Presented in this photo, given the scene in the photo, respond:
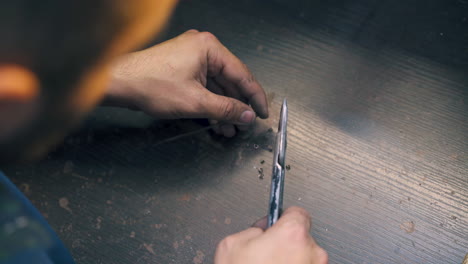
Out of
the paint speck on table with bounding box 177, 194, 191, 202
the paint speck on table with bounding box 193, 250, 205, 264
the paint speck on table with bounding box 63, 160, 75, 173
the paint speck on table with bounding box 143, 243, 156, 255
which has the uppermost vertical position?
the paint speck on table with bounding box 177, 194, 191, 202

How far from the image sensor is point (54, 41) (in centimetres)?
19

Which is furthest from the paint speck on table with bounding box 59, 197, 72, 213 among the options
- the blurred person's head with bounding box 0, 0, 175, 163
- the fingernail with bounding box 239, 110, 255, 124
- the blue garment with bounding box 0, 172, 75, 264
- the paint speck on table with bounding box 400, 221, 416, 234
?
the paint speck on table with bounding box 400, 221, 416, 234

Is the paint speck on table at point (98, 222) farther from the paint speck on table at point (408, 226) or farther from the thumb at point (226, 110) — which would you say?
the paint speck on table at point (408, 226)

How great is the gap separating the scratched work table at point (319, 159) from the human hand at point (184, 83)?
0.07 metres

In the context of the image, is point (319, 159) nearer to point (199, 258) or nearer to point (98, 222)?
point (199, 258)

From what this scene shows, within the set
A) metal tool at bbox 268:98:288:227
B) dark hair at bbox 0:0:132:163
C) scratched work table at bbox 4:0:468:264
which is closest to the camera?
dark hair at bbox 0:0:132:163

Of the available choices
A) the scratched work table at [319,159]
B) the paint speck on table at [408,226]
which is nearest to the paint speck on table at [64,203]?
the scratched work table at [319,159]

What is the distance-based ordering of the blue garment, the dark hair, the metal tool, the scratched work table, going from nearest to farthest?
the dark hair, the blue garment, the metal tool, the scratched work table

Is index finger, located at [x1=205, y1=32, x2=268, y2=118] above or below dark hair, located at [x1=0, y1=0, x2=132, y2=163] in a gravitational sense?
below

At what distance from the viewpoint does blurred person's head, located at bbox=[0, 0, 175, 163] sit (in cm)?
19

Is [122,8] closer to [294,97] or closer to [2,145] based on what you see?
[2,145]

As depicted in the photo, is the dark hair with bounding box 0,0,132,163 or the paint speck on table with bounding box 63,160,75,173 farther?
the paint speck on table with bounding box 63,160,75,173

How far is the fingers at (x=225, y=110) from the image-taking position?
2.23ft

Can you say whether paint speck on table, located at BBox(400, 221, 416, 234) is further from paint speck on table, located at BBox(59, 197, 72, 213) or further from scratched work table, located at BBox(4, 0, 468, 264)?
paint speck on table, located at BBox(59, 197, 72, 213)
